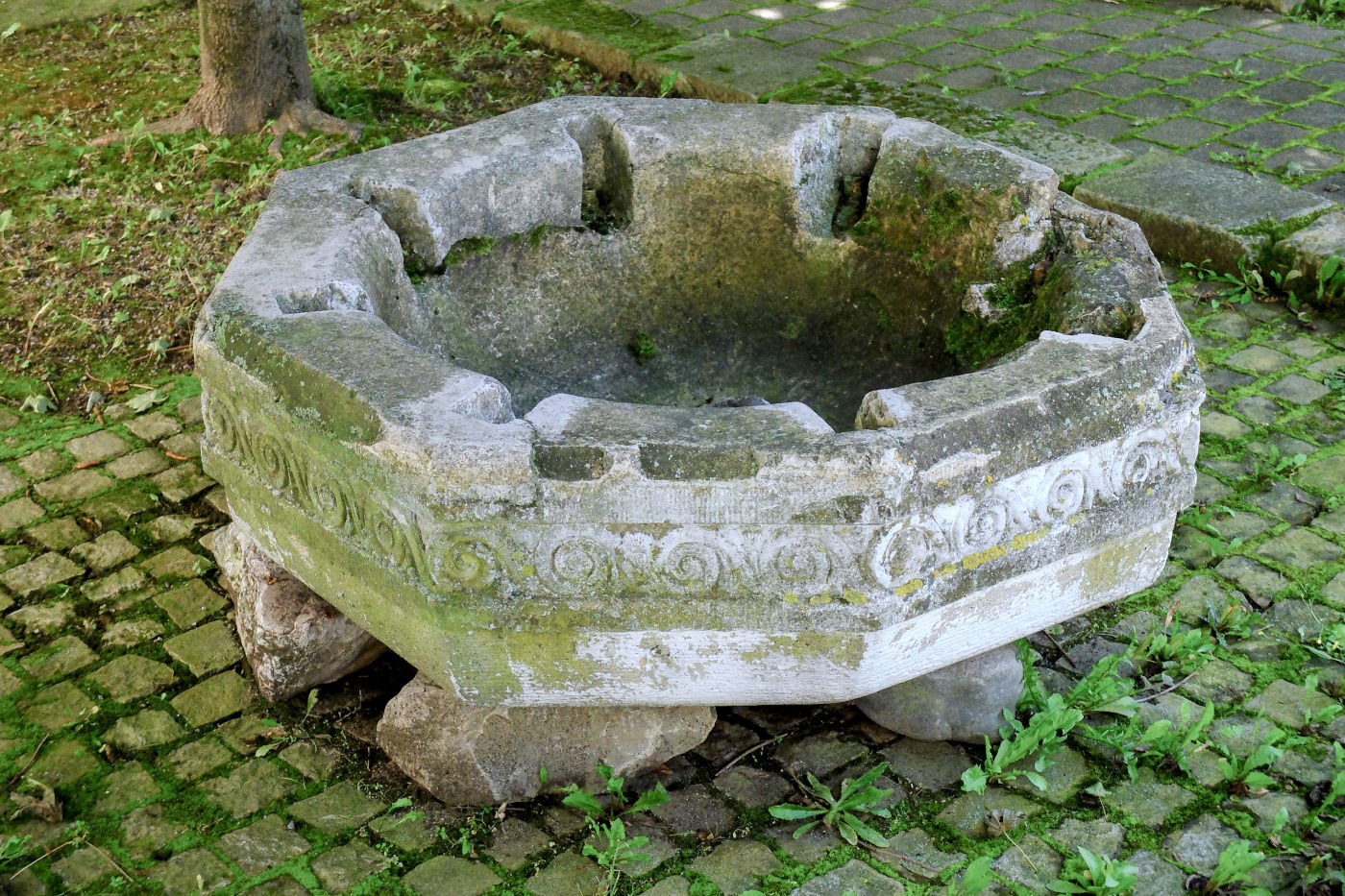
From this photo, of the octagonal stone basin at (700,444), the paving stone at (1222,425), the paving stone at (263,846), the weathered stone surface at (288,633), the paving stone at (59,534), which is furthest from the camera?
the paving stone at (1222,425)

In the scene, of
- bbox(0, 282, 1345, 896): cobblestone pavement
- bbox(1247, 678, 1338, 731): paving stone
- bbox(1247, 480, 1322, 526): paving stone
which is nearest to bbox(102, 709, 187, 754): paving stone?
bbox(0, 282, 1345, 896): cobblestone pavement

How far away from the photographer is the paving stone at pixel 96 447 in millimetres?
4086

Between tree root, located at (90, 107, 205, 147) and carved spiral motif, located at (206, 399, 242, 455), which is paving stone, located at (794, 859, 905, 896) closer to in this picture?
carved spiral motif, located at (206, 399, 242, 455)

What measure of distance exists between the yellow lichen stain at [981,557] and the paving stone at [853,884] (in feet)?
2.18

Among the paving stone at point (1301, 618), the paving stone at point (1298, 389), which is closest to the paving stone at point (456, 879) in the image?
the paving stone at point (1301, 618)

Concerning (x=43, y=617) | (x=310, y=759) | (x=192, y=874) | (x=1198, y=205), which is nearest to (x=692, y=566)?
(x=310, y=759)

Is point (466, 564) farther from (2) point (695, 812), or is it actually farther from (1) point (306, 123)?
(1) point (306, 123)

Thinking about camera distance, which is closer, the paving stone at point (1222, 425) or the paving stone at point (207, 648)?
the paving stone at point (207, 648)

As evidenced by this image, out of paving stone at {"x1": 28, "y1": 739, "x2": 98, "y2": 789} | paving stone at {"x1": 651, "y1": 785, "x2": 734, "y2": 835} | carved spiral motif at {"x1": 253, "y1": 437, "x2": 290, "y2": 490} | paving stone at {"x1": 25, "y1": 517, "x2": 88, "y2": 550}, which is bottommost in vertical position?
paving stone at {"x1": 651, "y1": 785, "x2": 734, "y2": 835}

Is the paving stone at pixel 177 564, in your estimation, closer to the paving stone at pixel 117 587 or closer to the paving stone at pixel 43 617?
the paving stone at pixel 117 587

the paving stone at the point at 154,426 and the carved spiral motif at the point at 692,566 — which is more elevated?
the carved spiral motif at the point at 692,566

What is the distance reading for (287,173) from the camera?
11.0 feet

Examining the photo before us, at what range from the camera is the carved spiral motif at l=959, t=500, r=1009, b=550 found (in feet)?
8.00

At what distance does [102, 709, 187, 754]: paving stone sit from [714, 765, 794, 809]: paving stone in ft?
4.30
